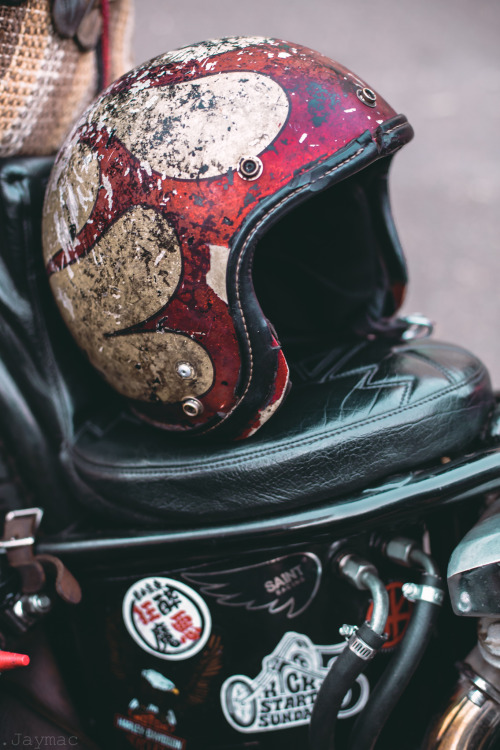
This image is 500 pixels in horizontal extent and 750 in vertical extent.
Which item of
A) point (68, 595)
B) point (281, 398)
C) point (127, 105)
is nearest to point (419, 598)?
point (281, 398)

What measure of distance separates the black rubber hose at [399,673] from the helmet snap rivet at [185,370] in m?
0.47

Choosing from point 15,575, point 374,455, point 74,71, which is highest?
point 74,71

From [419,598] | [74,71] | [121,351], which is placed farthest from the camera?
[74,71]

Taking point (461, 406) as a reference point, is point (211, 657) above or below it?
below

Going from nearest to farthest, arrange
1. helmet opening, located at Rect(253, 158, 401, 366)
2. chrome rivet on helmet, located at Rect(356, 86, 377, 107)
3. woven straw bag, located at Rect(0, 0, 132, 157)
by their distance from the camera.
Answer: chrome rivet on helmet, located at Rect(356, 86, 377, 107)
woven straw bag, located at Rect(0, 0, 132, 157)
helmet opening, located at Rect(253, 158, 401, 366)

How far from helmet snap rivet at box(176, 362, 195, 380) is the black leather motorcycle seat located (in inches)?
5.0

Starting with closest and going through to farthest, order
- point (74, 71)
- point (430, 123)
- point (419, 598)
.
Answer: point (419, 598), point (74, 71), point (430, 123)

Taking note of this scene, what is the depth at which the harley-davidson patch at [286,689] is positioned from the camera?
951 mm

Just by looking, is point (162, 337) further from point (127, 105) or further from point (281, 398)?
point (127, 105)

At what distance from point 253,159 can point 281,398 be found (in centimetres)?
36

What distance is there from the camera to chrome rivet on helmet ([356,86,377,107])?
92 cm

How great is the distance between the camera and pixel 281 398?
93cm

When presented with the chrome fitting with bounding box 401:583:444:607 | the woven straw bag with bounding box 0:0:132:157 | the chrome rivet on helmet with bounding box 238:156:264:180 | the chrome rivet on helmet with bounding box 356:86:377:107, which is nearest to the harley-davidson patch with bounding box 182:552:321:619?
the chrome fitting with bounding box 401:583:444:607

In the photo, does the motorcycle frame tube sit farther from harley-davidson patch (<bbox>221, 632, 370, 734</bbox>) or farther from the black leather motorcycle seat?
harley-davidson patch (<bbox>221, 632, 370, 734</bbox>)
